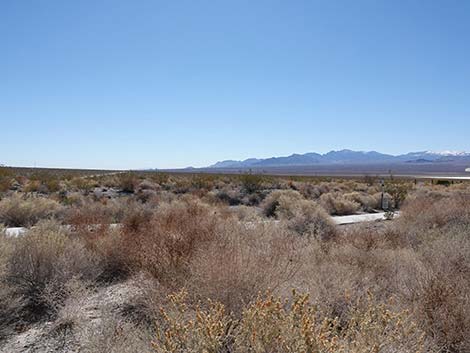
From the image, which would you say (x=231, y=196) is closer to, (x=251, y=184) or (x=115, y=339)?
(x=251, y=184)

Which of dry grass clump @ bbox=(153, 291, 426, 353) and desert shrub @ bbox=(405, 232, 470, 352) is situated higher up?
dry grass clump @ bbox=(153, 291, 426, 353)

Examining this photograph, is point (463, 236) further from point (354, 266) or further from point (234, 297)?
point (234, 297)

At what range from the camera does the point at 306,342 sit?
3102 mm

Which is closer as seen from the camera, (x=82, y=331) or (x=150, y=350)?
(x=150, y=350)

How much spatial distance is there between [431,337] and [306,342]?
7.97ft

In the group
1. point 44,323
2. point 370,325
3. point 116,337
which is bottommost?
point 44,323

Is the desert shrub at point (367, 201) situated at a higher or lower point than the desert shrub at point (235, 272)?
lower

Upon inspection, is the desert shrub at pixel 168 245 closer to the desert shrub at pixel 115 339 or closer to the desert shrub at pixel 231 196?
the desert shrub at pixel 115 339

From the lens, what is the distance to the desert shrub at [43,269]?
21.4 ft

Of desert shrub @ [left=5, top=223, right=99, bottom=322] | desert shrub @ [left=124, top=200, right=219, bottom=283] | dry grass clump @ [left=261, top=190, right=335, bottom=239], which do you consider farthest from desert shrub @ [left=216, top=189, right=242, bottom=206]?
desert shrub @ [left=5, top=223, right=99, bottom=322]

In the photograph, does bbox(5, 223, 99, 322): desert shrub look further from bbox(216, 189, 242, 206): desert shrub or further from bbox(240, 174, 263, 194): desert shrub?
bbox(240, 174, 263, 194): desert shrub

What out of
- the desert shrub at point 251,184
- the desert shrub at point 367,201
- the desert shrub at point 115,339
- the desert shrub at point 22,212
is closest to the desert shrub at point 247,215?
the desert shrub at point 115,339

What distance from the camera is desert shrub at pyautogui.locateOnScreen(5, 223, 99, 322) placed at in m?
6.53

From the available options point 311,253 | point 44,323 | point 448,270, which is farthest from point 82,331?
point 448,270
